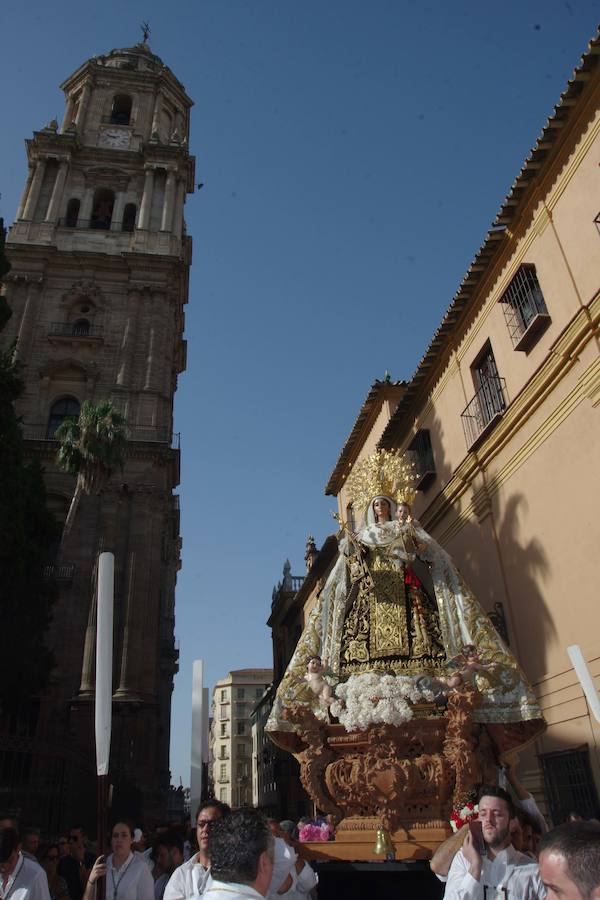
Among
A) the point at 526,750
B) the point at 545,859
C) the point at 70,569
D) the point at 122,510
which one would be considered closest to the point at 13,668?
the point at 70,569

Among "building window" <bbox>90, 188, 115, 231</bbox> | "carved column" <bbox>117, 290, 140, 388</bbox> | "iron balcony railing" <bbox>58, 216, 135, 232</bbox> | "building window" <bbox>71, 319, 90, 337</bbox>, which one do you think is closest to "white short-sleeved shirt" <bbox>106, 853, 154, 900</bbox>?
"carved column" <bbox>117, 290, 140, 388</bbox>

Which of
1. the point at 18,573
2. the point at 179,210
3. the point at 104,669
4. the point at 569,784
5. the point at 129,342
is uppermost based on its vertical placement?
the point at 179,210

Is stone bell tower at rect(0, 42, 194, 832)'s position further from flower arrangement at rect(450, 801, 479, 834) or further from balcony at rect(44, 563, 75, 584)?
flower arrangement at rect(450, 801, 479, 834)

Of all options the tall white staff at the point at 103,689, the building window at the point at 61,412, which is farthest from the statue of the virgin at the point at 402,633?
the building window at the point at 61,412

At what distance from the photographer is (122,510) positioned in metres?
27.6

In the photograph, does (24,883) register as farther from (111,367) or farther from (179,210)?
(179,210)

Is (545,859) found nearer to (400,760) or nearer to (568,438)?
(400,760)

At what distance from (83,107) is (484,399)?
39.5m

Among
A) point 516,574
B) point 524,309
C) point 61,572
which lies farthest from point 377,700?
point 61,572

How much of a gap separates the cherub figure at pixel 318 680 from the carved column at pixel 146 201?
107 ft

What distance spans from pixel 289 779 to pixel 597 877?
32.3 metres

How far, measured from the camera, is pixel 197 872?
4.52 m

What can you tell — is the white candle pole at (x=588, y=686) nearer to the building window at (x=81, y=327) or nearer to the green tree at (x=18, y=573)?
the green tree at (x=18, y=573)

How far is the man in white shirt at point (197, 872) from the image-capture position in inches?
175
